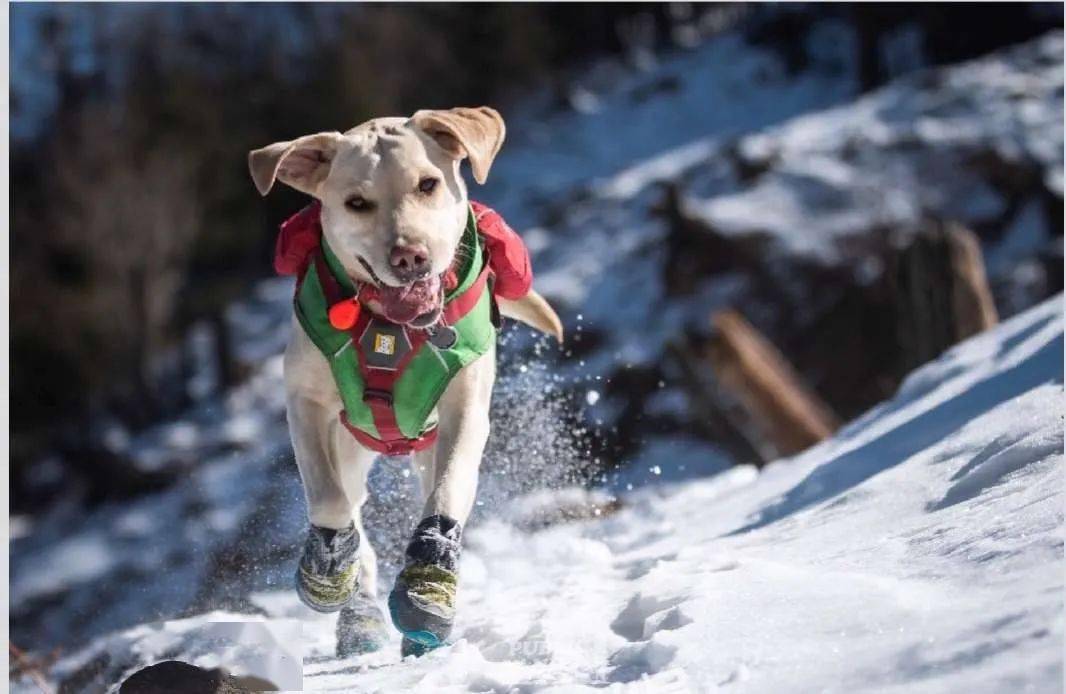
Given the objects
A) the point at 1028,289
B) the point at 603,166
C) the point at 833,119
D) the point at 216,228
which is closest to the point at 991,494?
the point at 1028,289

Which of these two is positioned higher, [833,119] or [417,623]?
[833,119]

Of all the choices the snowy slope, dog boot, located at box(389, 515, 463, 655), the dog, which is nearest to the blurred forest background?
the snowy slope

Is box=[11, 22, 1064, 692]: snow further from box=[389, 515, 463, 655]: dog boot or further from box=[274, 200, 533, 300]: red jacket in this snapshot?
box=[274, 200, 533, 300]: red jacket

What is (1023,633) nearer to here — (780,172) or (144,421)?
(780,172)

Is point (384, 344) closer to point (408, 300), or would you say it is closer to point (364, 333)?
point (364, 333)

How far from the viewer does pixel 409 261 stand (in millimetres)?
3309

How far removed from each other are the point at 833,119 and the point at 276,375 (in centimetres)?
823

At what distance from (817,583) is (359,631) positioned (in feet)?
5.26

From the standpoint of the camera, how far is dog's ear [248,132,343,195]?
3457 millimetres

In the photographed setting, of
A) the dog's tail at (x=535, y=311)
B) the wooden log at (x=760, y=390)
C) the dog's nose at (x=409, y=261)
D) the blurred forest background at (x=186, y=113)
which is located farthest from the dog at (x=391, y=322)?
the blurred forest background at (x=186, y=113)

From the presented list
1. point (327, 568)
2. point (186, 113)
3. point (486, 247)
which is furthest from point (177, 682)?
point (186, 113)

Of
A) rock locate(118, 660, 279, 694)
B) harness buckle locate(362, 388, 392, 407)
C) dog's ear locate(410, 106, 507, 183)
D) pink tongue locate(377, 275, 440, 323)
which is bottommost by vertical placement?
rock locate(118, 660, 279, 694)

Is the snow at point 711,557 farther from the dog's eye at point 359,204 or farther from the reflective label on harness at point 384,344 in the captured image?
the dog's eye at point 359,204

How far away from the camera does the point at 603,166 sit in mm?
21234
